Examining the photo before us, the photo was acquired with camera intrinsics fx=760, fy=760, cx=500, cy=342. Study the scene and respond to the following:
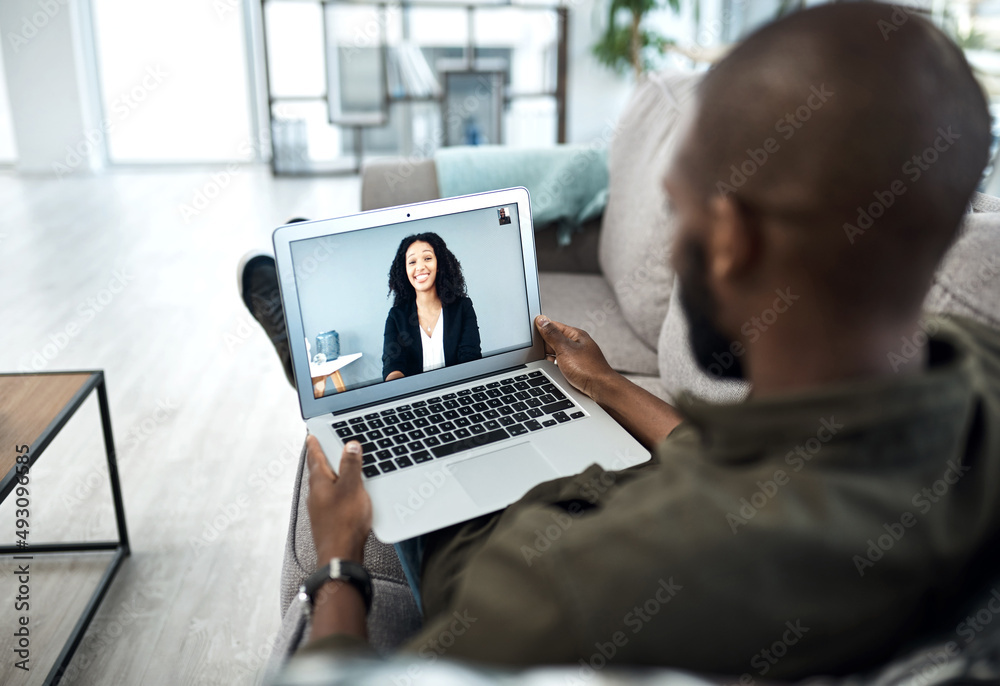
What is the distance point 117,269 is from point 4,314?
21.3 inches

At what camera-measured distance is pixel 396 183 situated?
80.7 inches

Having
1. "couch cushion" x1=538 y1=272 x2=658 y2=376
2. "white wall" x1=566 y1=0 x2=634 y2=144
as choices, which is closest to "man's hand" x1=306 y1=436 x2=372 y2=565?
"couch cushion" x1=538 y1=272 x2=658 y2=376

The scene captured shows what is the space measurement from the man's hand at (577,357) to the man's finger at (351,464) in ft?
1.13

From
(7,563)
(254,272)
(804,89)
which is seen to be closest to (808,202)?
(804,89)

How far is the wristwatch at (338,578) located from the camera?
30.3 inches

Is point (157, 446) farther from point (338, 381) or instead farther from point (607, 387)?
point (607, 387)

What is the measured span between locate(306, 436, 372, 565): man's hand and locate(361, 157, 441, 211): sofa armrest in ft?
3.95

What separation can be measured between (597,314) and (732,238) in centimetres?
121

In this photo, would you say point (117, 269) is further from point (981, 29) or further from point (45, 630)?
point (981, 29)
